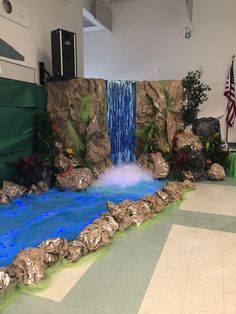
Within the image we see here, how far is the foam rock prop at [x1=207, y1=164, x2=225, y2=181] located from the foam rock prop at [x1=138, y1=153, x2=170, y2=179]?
0.73m

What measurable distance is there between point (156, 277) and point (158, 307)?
286 millimetres

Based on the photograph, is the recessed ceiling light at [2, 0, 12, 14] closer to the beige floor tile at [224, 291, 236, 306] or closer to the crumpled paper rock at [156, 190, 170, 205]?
the crumpled paper rock at [156, 190, 170, 205]

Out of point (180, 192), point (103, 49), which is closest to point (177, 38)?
point (103, 49)

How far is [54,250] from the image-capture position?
201 cm

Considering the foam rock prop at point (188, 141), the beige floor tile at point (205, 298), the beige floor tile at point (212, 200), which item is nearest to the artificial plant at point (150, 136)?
the foam rock prop at point (188, 141)

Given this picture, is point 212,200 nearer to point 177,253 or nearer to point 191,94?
point 177,253

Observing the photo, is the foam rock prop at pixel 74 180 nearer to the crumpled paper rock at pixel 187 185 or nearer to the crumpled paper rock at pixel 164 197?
the crumpled paper rock at pixel 164 197

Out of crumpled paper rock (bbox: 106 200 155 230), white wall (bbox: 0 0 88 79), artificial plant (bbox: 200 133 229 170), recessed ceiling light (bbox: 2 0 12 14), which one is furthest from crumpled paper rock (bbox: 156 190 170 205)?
recessed ceiling light (bbox: 2 0 12 14)

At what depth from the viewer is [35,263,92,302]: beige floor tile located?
167 centimetres

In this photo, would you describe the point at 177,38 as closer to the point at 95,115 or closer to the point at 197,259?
the point at 95,115

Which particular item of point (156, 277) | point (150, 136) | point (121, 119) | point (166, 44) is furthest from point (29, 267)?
point (166, 44)

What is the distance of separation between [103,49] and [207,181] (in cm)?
483

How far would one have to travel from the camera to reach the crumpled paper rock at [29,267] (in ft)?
5.74

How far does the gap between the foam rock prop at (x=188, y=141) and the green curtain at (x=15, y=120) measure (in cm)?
243
